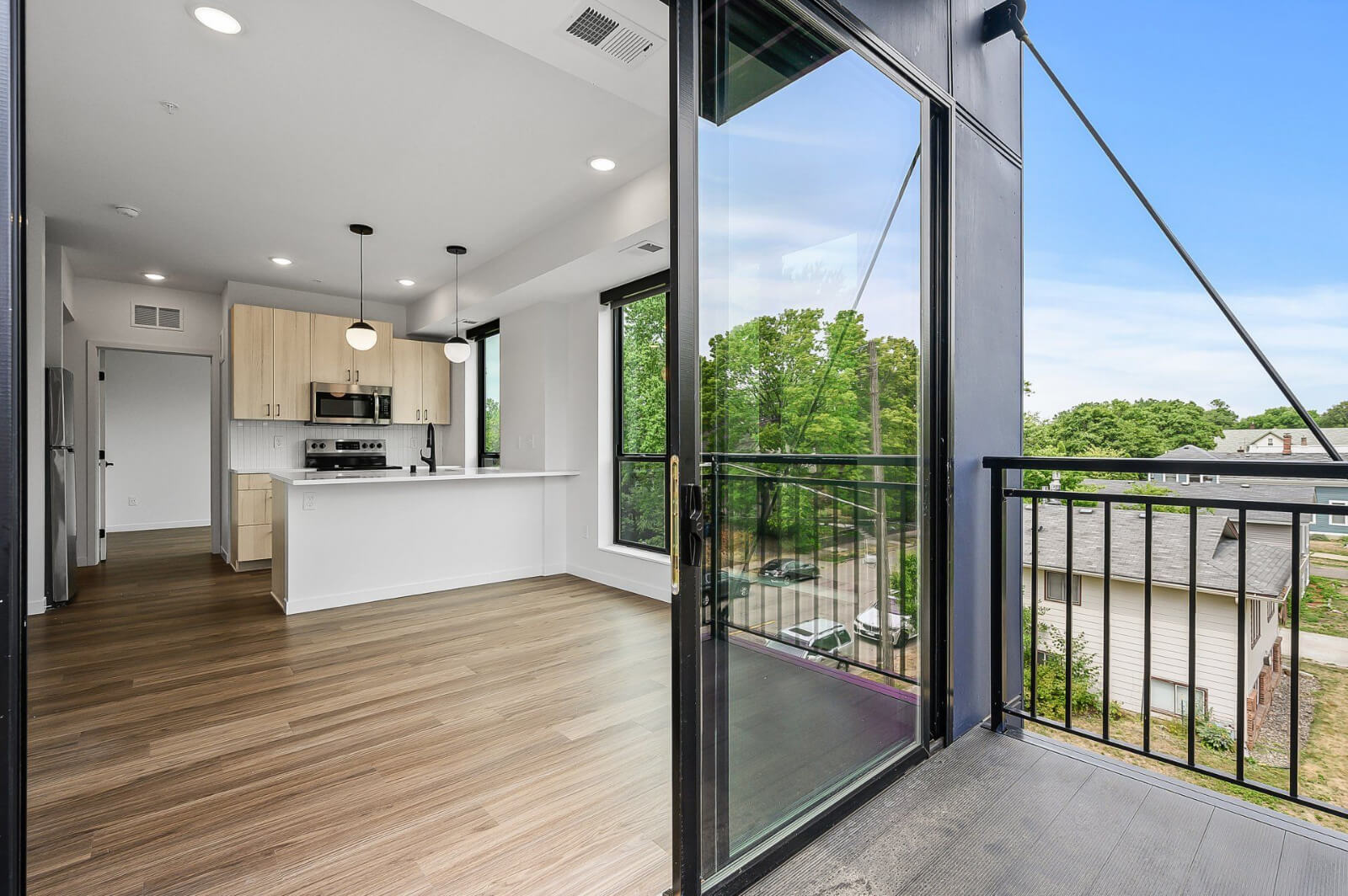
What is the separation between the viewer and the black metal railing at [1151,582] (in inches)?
69.2

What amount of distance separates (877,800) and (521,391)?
4.58 meters

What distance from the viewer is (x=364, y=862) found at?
1652 millimetres

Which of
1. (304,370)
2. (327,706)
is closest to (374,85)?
(327,706)

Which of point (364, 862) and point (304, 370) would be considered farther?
point (304, 370)

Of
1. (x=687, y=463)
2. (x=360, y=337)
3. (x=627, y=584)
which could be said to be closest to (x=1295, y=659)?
(x=687, y=463)

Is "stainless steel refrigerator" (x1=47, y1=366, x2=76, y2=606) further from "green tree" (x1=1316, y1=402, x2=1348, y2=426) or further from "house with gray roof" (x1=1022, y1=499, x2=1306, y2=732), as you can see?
"green tree" (x1=1316, y1=402, x2=1348, y2=426)

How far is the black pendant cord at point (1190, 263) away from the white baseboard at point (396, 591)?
4.61 meters

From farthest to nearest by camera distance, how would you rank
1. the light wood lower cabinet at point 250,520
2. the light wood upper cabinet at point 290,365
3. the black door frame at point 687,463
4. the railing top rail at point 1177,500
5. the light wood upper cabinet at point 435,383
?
the light wood upper cabinet at point 435,383, the light wood upper cabinet at point 290,365, the light wood lower cabinet at point 250,520, the railing top rail at point 1177,500, the black door frame at point 687,463

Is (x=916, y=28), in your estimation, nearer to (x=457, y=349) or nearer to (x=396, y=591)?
(x=457, y=349)

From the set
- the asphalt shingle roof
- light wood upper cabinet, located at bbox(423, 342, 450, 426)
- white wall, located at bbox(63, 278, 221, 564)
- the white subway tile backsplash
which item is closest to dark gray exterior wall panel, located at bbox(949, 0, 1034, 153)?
the asphalt shingle roof

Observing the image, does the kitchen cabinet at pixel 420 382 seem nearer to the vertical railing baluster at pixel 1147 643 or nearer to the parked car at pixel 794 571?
the parked car at pixel 794 571

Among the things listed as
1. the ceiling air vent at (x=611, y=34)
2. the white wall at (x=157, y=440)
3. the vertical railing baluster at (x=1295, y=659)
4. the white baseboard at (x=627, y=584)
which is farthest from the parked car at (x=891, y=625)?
A: the white wall at (x=157, y=440)

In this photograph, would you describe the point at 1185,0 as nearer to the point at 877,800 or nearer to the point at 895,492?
the point at 895,492

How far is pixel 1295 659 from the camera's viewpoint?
178 cm
